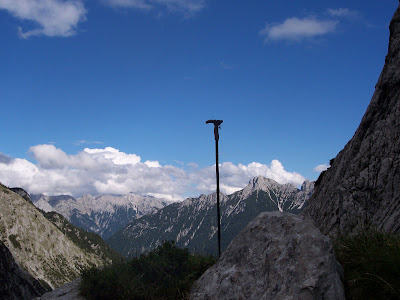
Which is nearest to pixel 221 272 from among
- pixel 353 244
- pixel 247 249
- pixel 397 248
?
pixel 247 249

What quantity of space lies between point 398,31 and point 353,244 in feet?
58.3

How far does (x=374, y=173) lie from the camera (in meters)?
15.7

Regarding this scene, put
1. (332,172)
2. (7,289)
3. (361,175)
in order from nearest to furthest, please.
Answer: (361,175) < (332,172) < (7,289)

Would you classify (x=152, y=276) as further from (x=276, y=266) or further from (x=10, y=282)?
(x=10, y=282)

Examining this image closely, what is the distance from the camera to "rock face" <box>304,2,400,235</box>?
14.0m

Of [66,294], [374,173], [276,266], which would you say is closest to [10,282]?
[66,294]

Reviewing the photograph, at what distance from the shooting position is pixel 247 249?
33.1ft

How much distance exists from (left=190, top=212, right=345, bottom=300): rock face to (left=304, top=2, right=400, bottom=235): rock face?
13.6 feet

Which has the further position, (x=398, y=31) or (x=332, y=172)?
(x=332, y=172)

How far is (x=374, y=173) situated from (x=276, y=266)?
9825 mm

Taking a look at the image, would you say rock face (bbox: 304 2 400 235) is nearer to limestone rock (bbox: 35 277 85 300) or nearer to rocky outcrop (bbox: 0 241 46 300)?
limestone rock (bbox: 35 277 85 300)

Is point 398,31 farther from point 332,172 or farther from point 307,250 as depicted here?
point 307,250

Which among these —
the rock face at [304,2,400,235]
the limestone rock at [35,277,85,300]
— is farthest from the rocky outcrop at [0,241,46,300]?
the rock face at [304,2,400,235]

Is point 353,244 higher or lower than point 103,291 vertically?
higher
